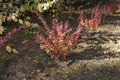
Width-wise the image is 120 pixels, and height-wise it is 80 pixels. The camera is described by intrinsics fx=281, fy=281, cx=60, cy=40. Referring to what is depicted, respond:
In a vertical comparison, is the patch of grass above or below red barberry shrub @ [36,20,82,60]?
below

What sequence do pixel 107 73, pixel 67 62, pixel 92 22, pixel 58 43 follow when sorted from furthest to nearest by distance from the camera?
pixel 92 22, pixel 67 62, pixel 58 43, pixel 107 73

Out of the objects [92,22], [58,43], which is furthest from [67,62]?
[92,22]

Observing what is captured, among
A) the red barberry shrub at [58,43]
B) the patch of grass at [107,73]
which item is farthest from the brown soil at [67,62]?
the red barberry shrub at [58,43]

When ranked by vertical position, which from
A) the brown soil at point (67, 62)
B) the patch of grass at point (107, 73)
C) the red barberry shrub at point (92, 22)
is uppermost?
the red barberry shrub at point (92, 22)

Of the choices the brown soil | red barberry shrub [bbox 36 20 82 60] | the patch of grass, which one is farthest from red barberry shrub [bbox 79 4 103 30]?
the patch of grass

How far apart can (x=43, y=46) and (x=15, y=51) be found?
537mm

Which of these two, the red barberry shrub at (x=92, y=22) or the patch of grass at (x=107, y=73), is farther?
the red barberry shrub at (x=92, y=22)

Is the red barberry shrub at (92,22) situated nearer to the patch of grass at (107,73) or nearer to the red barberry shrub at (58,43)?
the red barberry shrub at (58,43)

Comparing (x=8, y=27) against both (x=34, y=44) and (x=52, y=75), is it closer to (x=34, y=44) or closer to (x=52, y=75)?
(x=34, y=44)

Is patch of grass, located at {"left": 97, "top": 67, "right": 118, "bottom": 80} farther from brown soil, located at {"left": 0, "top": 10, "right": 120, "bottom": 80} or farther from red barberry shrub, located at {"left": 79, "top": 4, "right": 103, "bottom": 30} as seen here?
red barberry shrub, located at {"left": 79, "top": 4, "right": 103, "bottom": 30}

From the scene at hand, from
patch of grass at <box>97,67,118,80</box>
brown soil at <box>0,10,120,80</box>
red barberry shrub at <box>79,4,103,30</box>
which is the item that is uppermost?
red barberry shrub at <box>79,4,103,30</box>

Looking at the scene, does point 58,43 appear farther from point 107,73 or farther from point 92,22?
point 92,22

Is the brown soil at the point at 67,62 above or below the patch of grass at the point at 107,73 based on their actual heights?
above

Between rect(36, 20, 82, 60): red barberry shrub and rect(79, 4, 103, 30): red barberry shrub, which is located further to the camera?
rect(79, 4, 103, 30): red barberry shrub
